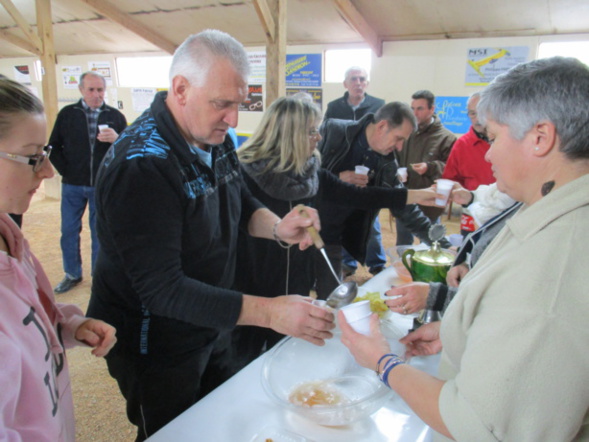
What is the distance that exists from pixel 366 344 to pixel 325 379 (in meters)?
0.25

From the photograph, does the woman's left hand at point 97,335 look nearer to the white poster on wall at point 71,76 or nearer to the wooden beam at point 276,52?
the wooden beam at point 276,52

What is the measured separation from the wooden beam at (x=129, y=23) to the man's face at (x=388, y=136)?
6.49m

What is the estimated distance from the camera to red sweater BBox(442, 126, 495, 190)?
3.19 m

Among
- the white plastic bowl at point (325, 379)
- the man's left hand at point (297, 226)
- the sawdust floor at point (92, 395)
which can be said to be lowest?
the sawdust floor at point (92, 395)

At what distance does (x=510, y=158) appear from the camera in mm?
735

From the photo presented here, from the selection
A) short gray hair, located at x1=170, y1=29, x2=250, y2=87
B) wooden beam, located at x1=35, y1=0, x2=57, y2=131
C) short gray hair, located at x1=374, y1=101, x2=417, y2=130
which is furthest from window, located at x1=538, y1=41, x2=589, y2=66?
wooden beam, located at x1=35, y1=0, x2=57, y2=131

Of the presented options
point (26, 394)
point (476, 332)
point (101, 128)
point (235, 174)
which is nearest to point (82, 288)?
Result: point (101, 128)

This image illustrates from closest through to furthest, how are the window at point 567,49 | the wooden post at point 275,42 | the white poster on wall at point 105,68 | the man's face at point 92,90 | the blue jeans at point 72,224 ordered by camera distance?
the man's face at point 92,90 < the blue jeans at point 72,224 < the wooden post at point 275,42 < the window at point 567,49 < the white poster on wall at point 105,68

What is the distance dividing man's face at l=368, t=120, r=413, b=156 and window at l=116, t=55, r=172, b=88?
7.35 meters

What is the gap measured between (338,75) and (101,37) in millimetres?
5140

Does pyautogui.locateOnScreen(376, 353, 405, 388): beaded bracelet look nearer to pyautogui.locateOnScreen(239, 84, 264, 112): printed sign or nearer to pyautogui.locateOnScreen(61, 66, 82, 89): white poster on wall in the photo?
pyautogui.locateOnScreen(239, 84, 264, 112): printed sign

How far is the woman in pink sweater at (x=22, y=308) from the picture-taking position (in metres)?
0.69

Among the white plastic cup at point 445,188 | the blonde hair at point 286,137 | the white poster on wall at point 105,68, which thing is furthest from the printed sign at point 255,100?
the white plastic cup at point 445,188

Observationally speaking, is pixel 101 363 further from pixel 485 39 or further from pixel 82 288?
pixel 485 39
